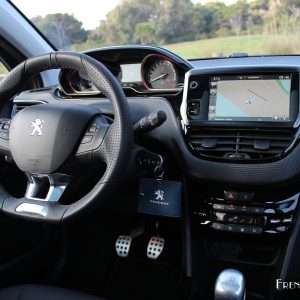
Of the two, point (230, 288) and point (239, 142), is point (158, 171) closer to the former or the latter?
point (239, 142)

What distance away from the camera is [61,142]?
1.73 metres

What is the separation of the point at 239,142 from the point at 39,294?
957 millimetres

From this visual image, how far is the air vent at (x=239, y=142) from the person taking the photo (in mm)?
1889

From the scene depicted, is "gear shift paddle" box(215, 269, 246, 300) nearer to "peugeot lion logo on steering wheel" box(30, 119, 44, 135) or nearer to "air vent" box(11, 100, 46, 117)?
"peugeot lion logo on steering wheel" box(30, 119, 44, 135)

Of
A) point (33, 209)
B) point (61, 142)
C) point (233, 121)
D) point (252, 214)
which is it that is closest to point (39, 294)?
point (33, 209)

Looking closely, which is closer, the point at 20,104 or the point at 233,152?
the point at 233,152

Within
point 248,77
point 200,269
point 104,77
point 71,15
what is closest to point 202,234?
point 200,269

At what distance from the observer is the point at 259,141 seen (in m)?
1.91

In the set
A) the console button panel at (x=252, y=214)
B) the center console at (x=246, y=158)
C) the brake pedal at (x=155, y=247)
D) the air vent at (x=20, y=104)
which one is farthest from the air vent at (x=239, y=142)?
A: the air vent at (x=20, y=104)

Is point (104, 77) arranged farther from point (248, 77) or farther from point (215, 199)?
point (215, 199)

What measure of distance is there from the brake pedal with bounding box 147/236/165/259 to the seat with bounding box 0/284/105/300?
1.81ft

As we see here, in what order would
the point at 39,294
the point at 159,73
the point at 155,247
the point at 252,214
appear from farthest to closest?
the point at 159,73 → the point at 155,247 → the point at 252,214 → the point at 39,294

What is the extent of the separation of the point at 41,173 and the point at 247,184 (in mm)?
792

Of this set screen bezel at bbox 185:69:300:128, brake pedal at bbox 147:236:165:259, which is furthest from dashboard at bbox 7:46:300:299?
brake pedal at bbox 147:236:165:259
